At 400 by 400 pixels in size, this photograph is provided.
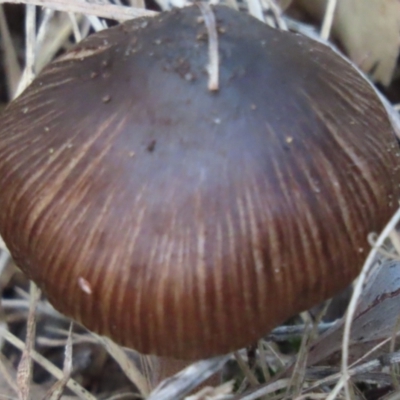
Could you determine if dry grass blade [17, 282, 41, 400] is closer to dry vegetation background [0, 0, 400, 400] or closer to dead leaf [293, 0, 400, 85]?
dry vegetation background [0, 0, 400, 400]

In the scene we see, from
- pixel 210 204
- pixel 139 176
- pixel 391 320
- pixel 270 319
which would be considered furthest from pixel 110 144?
pixel 391 320

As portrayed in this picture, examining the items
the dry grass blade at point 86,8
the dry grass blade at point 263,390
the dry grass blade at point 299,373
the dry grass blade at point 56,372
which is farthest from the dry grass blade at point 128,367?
the dry grass blade at point 86,8

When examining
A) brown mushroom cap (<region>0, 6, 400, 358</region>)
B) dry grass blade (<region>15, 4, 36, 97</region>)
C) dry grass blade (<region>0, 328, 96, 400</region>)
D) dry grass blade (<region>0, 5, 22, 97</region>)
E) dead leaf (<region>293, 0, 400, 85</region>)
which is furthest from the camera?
dry grass blade (<region>0, 5, 22, 97</region>)

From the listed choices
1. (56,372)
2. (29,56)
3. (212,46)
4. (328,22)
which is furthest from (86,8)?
(56,372)

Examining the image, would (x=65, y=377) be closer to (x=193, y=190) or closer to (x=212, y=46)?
(x=193, y=190)

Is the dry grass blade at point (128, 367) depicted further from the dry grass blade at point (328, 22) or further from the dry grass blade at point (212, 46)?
the dry grass blade at point (328, 22)

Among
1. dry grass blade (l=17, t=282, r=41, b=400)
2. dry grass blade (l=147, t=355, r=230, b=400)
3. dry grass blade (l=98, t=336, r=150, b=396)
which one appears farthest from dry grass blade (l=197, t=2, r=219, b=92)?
dry grass blade (l=98, t=336, r=150, b=396)

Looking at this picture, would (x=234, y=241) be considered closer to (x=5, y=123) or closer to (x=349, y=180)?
(x=349, y=180)
